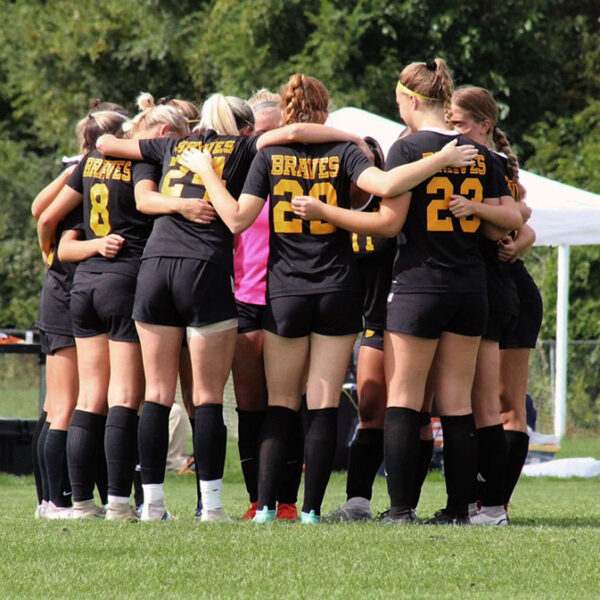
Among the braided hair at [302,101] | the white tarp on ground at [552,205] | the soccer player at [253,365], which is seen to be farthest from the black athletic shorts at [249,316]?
the white tarp on ground at [552,205]

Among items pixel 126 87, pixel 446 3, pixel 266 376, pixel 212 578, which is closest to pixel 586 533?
pixel 266 376

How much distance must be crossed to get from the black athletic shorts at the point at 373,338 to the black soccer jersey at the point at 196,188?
862 mm

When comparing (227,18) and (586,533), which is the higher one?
(227,18)

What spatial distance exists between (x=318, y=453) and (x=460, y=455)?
26.0 inches

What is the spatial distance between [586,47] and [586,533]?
19.7 metres

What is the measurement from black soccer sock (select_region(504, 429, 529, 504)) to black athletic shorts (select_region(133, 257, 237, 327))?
1763 millimetres

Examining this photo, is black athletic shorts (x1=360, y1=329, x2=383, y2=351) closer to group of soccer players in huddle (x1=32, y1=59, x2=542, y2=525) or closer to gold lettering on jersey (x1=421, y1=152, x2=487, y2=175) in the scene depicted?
group of soccer players in huddle (x1=32, y1=59, x2=542, y2=525)

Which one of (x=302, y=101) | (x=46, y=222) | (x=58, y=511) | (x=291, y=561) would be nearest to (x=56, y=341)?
(x=46, y=222)

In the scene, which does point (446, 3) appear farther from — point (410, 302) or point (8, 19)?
point (410, 302)

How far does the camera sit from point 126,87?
26266 mm

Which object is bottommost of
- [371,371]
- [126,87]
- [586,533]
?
[586,533]

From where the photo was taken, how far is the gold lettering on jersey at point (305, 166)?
5.55 m

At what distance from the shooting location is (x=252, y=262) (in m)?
6.09

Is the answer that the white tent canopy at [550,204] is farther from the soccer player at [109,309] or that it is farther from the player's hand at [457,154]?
the player's hand at [457,154]
